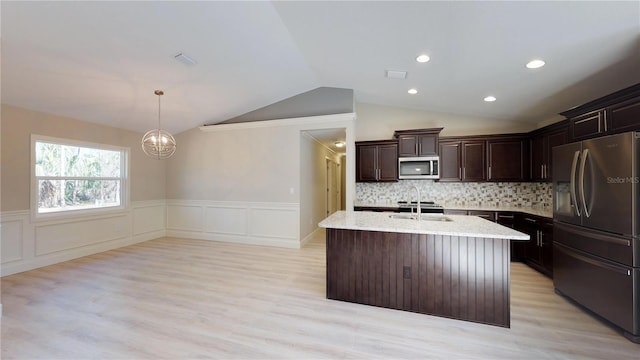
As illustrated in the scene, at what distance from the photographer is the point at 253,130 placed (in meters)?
5.18

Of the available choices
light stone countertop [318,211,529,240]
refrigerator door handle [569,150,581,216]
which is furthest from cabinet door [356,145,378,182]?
refrigerator door handle [569,150,581,216]

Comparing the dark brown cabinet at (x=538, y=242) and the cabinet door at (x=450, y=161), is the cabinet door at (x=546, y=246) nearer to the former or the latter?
the dark brown cabinet at (x=538, y=242)

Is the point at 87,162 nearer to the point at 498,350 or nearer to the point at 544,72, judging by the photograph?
the point at 498,350

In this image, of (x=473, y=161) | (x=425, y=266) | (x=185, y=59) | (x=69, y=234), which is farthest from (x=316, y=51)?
(x=69, y=234)

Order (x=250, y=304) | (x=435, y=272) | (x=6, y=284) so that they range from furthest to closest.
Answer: (x=6, y=284) → (x=250, y=304) → (x=435, y=272)

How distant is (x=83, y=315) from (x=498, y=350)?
3.78m

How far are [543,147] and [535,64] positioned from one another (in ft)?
5.93

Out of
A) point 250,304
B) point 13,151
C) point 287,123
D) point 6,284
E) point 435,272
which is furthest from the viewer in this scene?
point 287,123

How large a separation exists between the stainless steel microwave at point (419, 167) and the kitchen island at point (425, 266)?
1.71m

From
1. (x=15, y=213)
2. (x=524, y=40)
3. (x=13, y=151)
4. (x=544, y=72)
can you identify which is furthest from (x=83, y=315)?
(x=544, y=72)

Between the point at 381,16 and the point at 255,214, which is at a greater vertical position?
the point at 381,16

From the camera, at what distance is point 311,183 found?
18.2 feet

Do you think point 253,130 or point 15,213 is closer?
point 15,213

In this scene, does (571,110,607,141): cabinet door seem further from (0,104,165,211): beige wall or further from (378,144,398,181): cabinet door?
(0,104,165,211): beige wall
